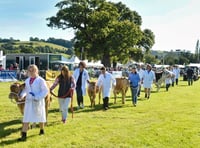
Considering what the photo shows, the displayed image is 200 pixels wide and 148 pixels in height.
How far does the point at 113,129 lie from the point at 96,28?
1848 inches

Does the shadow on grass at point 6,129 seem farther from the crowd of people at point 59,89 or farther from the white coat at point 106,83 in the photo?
the white coat at point 106,83

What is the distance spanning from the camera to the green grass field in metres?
→ 9.02

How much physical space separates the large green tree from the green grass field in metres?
42.7

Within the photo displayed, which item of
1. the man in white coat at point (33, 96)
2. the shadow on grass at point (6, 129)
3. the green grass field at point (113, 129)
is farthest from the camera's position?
the shadow on grass at point (6, 129)

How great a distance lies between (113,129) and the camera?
1083 centimetres

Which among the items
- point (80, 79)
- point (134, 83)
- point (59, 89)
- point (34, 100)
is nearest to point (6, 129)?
point (59, 89)

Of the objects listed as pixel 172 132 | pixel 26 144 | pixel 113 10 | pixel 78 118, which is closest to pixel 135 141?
pixel 172 132

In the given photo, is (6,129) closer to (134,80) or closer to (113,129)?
(113,129)

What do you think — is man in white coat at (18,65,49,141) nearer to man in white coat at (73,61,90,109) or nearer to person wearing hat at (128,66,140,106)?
man in white coat at (73,61,90,109)

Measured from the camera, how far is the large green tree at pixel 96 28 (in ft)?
188

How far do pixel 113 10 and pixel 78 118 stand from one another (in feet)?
166

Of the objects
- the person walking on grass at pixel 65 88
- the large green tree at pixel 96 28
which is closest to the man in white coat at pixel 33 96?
the person walking on grass at pixel 65 88

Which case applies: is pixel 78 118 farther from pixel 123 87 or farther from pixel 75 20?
pixel 75 20

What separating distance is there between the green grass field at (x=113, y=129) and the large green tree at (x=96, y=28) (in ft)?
140
